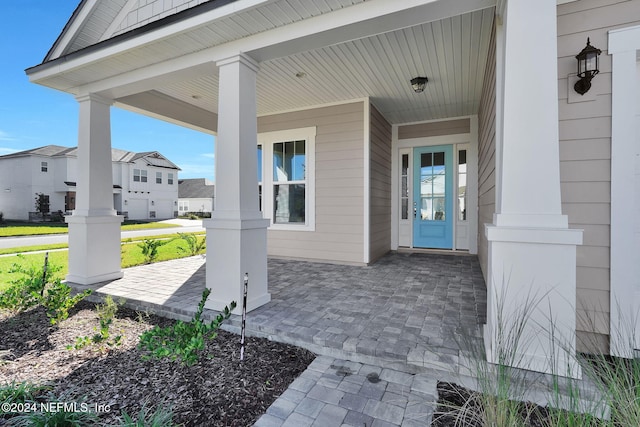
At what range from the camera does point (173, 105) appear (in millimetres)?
5199

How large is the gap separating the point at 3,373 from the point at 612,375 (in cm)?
363

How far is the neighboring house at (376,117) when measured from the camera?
187cm

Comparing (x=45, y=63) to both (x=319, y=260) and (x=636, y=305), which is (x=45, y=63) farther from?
(x=636, y=305)

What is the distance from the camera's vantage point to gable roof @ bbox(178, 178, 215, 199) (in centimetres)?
3403

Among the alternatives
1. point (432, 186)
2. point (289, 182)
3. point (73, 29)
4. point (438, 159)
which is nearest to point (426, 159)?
point (438, 159)

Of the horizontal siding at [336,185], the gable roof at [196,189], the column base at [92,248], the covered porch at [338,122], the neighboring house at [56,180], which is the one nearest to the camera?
the covered porch at [338,122]

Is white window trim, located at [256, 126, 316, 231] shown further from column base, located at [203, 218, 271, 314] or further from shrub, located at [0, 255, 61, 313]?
shrub, located at [0, 255, 61, 313]

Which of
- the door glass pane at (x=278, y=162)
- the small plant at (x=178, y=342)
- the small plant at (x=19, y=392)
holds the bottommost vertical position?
the small plant at (x=19, y=392)

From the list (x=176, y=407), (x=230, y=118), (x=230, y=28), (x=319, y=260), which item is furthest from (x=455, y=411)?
(x=319, y=260)

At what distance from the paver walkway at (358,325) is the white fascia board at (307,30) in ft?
8.57

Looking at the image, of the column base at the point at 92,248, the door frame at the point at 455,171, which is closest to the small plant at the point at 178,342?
the column base at the point at 92,248

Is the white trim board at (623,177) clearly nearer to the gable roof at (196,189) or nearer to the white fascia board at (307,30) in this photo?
the white fascia board at (307,30)

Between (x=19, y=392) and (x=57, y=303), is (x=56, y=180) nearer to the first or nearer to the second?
(x=57, y=303)

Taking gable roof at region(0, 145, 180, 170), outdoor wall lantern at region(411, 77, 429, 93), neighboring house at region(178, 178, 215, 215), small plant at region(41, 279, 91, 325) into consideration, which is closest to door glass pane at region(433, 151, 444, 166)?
outdoor wall lantern at region(411, 77, 429, 93)
